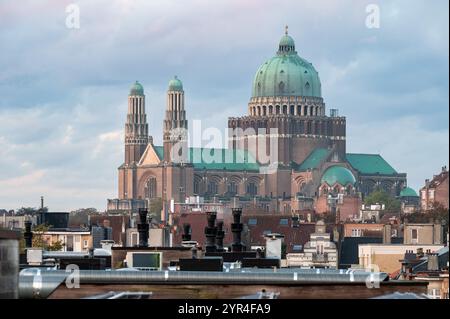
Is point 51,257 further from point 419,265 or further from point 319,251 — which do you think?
point 319,251

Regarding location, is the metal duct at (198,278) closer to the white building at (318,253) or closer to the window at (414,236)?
the white building at (318,253)

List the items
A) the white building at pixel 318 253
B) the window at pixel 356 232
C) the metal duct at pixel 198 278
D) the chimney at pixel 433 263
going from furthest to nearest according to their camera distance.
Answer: the window at pixel 356 232, the white building at pixel 318 253, the chimney at pixel 433 263, the metal duct at pixel 198 278

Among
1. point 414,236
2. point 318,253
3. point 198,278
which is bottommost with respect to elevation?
point 318,253

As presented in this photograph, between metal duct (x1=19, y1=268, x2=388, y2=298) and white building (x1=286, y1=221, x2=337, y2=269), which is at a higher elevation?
metal duct (x1=19, y1=268, x2=388, y2=298)

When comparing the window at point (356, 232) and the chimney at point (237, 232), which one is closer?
the chimney at point (237, 232)

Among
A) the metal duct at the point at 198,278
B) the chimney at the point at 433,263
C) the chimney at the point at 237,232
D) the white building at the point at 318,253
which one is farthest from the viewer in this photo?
the white building at the point at 318,253

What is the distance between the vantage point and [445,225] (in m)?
126

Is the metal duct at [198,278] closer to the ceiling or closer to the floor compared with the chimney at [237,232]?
closer to the floor

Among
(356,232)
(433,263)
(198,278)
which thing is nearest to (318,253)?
(356,232)

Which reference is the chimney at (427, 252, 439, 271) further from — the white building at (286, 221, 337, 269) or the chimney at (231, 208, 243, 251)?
the white building at (286, 221, 337, 269)

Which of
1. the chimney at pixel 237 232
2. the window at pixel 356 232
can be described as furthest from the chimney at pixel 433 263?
the window at pixel 356 232

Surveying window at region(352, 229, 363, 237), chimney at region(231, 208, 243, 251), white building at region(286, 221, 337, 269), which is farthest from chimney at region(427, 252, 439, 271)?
window at region(352, 229, 363, 237)

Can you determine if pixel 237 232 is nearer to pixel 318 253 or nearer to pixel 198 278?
pixel 198 278

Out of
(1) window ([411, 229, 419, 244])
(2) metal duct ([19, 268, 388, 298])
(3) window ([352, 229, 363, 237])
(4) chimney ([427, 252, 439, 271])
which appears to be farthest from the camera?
(3) window ([352, 229, 363, 237])
